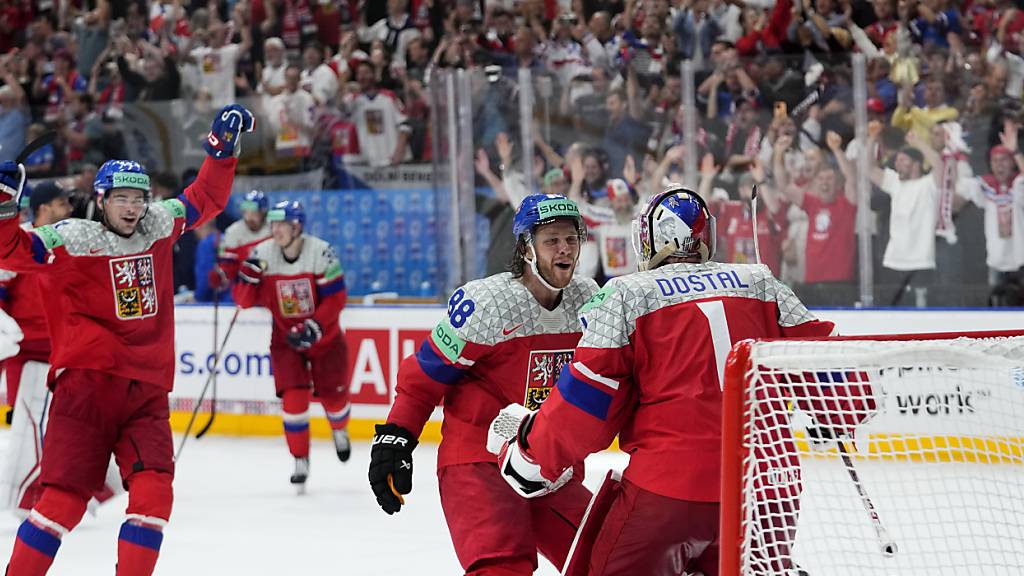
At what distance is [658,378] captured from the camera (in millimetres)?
2918

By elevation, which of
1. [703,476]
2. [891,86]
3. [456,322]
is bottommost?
[703,476]

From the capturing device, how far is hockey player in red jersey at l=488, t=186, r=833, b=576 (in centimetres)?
288

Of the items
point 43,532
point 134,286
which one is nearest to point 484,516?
point 43,532

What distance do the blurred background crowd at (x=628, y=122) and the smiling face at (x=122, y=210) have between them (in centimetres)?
112

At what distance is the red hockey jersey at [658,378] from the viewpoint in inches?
113

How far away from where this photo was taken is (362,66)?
9898 mm

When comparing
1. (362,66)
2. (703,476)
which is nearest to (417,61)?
(362,66)

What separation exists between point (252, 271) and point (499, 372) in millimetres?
4205

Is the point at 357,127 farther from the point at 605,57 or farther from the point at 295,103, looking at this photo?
the point at 605,57

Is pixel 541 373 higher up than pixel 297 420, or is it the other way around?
pixel 541 373

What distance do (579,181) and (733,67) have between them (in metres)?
1.09

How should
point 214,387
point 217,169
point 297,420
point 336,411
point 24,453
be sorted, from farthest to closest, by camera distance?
point 214,387 < point 336,411 < point 297,420 < point 24,453 < point 217,169

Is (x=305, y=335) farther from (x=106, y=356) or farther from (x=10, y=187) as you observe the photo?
(x=10, y=187)

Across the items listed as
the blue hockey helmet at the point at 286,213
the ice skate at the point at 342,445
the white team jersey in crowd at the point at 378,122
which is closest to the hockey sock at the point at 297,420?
the ice skate at the point at 342,445
